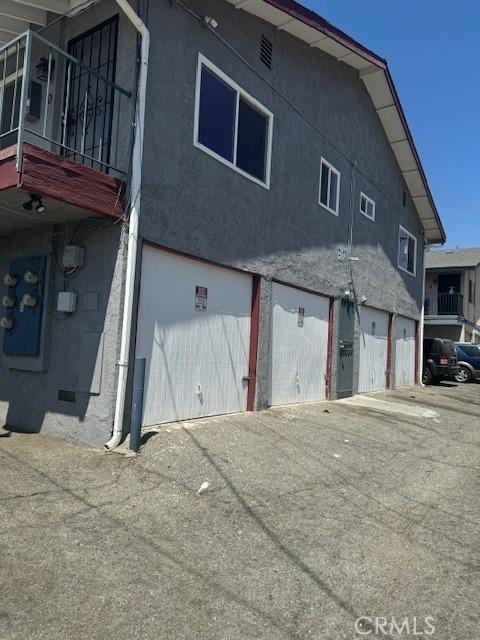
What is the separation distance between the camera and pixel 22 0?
Result: 7176mm

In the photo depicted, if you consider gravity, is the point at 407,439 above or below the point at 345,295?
below

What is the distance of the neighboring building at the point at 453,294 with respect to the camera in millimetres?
28453

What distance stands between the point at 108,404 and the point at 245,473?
6.15 feet

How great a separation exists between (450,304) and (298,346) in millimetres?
21636

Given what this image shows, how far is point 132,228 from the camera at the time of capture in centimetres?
674

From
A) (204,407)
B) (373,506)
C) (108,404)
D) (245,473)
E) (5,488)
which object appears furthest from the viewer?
(204,407)

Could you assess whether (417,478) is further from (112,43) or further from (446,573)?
(112,43)

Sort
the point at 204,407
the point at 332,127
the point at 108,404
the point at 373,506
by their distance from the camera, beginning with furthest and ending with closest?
the point at 332,127 → the point at 204,407 → the point at 108,404 → the point at 373,506

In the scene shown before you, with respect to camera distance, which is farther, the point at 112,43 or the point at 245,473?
the point at 112,43

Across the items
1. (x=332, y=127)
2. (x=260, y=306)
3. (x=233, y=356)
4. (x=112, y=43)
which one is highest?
(x=332, y=127)

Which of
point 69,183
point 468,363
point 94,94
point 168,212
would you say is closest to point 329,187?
point 168,212

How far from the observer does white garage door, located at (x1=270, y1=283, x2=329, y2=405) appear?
10.4 meters

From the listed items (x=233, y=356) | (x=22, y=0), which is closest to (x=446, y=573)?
(x=233, y=356)

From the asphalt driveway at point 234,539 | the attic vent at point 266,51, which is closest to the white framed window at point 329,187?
the attic vent at point 266,51
